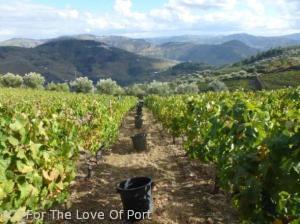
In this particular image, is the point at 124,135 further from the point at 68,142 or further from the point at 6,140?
the point at 6,140

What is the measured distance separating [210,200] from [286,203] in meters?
4.62

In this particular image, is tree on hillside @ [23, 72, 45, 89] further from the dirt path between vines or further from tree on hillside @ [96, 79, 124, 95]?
the dirt path between vines

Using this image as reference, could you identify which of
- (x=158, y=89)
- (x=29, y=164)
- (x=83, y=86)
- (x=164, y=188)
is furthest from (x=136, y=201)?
(x=158, y=89)

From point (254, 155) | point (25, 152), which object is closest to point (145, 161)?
point (25, 152)

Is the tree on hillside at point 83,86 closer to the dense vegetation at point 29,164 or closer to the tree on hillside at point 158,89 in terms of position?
the tree on hillside at point 158,89

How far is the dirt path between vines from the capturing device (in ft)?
27.3

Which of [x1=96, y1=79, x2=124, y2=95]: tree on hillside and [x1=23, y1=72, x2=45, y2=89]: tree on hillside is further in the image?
[x1=23, y1=72, x2=45, y2=89]: tree on hillside

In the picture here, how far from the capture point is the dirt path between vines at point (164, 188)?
8.31 m

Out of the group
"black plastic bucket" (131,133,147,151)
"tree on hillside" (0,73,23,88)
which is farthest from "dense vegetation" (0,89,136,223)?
"tree on hillside" (0,73,23,88)

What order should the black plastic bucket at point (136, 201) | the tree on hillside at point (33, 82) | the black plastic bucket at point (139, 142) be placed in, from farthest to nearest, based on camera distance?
the tree on hillside at point (33, 82) → the black plastic bucket at point (139, 142) → the black plastic bucket at point (136, 201)

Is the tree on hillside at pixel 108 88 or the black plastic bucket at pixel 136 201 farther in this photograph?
the tree on hillside at pixel 108 88

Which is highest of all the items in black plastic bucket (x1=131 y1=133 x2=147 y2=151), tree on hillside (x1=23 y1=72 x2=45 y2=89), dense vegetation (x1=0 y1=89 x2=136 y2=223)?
dense vegetation (x1=0 y1=89 x2=136 y2=223)

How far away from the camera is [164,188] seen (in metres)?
10.3

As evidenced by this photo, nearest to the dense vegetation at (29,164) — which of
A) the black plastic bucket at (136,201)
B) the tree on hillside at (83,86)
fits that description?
the black plastic bucket at (136,201)
